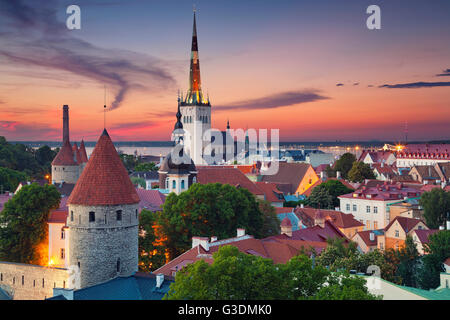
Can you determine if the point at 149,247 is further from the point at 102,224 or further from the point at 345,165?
the point at 345,165

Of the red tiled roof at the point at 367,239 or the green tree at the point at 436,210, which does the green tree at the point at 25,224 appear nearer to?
the red tiled roof at the point at 367,239

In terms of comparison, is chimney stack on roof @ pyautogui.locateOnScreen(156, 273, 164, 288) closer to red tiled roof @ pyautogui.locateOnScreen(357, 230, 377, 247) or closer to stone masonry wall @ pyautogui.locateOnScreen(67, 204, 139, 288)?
stone masonry wall @ pyautogui.locateOnScreen(67, 204, 139, 288)

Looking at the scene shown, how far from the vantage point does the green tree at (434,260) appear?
34353 millimetres

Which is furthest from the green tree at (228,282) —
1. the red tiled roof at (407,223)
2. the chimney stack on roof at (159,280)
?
the red tiled roof at (407,223)

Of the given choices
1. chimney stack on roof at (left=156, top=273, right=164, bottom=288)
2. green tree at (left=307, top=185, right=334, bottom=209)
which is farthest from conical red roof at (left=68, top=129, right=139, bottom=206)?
green tree at (left=307, top=185, right=334, bottom=209)

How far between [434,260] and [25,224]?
28328mm

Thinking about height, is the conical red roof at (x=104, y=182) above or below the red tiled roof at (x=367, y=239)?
above

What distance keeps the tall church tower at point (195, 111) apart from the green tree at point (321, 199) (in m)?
53.7

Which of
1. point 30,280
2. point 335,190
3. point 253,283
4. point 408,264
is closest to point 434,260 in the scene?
point 408,264

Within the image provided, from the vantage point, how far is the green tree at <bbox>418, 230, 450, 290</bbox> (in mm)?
34353

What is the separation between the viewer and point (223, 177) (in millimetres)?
70812

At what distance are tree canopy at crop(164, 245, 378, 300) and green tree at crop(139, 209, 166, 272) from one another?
16694 mm
